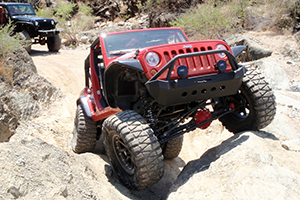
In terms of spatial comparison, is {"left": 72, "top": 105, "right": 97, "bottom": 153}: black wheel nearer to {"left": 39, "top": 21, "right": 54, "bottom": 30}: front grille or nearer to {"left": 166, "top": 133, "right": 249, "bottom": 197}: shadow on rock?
{"left": 166, "top": 133, "right": 249, "bottom": 197}: shadow on rock

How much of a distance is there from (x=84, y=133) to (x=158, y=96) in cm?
206

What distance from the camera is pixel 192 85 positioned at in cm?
286

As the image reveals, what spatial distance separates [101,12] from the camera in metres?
23.6

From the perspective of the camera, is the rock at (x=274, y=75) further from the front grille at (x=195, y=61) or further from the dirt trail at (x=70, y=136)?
the front grille at (x=195, y=61)

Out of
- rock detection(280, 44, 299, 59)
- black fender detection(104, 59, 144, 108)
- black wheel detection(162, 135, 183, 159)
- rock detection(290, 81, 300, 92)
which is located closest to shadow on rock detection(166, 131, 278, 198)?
black wheel detection(162, 135, 183, 159)

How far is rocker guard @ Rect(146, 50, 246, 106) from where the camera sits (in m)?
2.78

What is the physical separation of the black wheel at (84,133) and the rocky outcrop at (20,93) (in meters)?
1.11

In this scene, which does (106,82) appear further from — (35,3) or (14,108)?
(35,3)

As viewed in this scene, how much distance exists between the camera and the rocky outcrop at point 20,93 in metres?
4.65

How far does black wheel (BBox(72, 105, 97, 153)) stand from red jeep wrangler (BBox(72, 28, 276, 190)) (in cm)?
2

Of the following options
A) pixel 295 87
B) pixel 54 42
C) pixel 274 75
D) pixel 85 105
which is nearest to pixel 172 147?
pixel 85 105

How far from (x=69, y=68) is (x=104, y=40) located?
651cm

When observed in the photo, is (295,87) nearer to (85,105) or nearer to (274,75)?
(274,75)

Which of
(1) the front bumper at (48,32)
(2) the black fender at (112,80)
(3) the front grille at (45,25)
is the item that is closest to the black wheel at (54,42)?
(1) the front bumper at (48,32)
